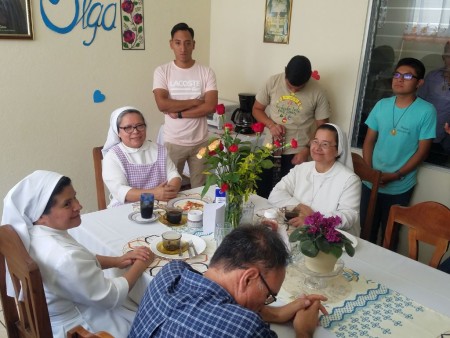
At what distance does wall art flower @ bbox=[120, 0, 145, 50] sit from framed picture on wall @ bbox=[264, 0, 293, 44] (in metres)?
1.13

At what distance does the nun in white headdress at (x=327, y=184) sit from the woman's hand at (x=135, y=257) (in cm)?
82

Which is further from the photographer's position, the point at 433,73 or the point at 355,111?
the point at 355,111

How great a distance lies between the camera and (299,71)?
9.32ft

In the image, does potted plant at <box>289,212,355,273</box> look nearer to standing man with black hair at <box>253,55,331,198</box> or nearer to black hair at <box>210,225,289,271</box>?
black hair at <box>210,225,289,271</box>

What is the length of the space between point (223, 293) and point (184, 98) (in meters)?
2.35

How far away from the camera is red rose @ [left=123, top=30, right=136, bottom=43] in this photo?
3.50 meters

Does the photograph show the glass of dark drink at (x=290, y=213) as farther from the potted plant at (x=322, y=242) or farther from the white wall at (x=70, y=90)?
the white wall at (x=70, y=90)

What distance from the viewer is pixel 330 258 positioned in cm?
141

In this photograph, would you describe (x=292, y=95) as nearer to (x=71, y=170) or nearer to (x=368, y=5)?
(x=368, y=5)

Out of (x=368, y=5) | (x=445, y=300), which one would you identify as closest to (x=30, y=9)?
(x=368, y=5)

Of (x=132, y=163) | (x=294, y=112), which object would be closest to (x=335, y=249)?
(x=132, y=163)

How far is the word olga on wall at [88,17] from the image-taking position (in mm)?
3062

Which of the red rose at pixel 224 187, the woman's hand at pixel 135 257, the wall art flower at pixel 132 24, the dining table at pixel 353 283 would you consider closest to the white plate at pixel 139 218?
the dining table at pixel 353 283

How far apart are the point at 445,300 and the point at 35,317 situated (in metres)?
1.38
